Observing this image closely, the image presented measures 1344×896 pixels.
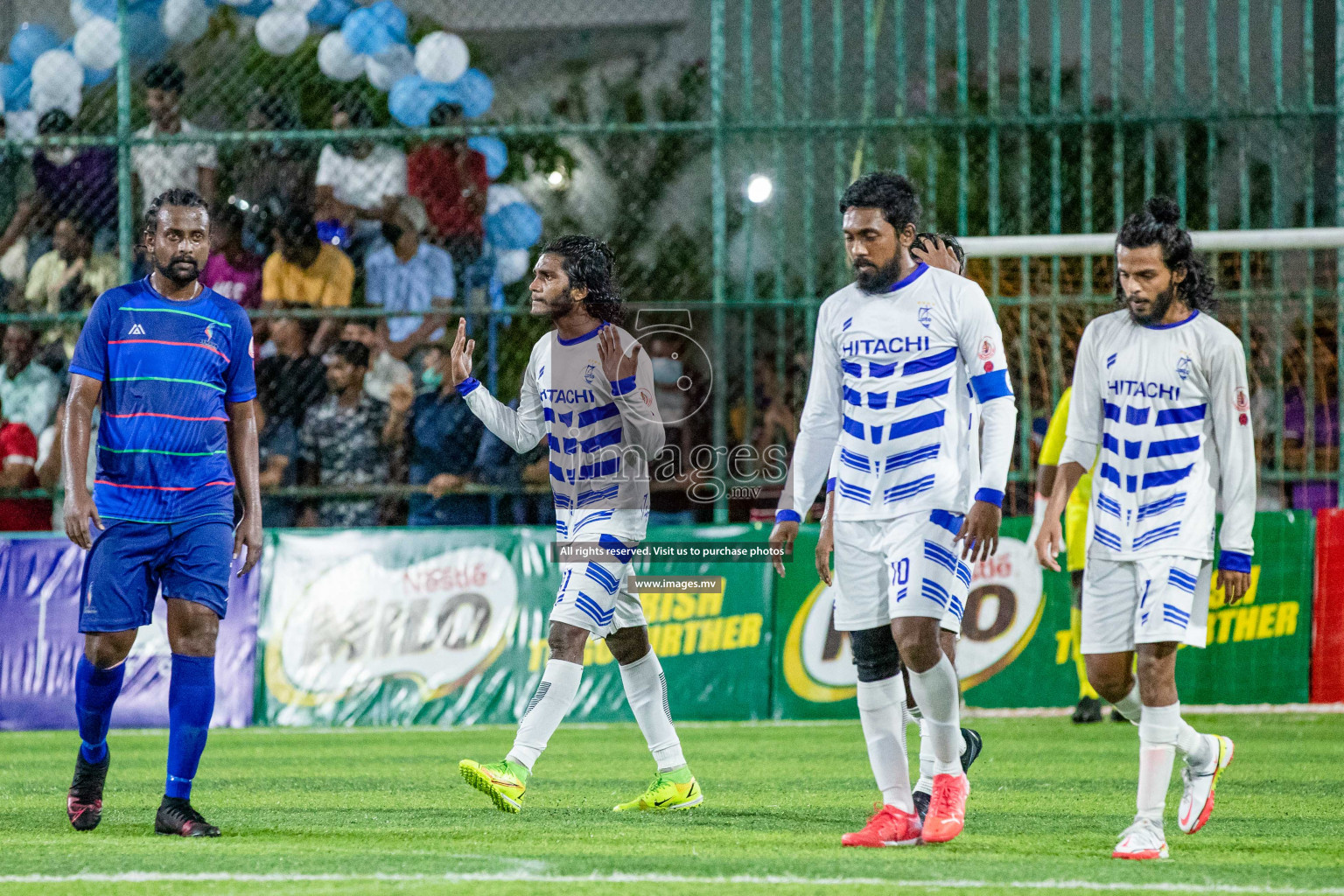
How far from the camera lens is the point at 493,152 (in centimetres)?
1167

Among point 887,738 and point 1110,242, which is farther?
point 1110,242

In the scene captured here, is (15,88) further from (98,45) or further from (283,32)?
(283,32)

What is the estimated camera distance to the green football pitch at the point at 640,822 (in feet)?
15.4

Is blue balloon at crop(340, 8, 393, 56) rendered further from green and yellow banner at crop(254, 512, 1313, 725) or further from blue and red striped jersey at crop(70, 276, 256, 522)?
blue and red striped jersey at crop(70, 276, 256, 522)

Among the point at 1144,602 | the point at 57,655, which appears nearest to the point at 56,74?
the point at 57,655

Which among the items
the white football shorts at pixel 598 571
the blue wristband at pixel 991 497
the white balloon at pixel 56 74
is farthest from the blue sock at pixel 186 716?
the white balloon at pixel 56 74

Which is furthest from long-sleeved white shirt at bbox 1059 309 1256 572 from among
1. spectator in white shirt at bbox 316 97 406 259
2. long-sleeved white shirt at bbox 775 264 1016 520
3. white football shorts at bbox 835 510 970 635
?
spectator in white shirt at bbox 316 97 406 259

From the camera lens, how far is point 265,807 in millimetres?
6633

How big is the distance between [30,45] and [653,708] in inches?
319

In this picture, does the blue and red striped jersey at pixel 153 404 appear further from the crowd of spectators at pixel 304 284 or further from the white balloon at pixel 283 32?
the white balloon at pixel 283 32

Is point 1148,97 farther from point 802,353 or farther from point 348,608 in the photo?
point 348,608

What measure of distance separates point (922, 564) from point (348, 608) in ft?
20.4

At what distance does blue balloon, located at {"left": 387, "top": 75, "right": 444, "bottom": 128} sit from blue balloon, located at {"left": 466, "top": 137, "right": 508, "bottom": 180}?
0.40m

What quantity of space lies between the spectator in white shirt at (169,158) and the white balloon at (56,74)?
56 centimetres
